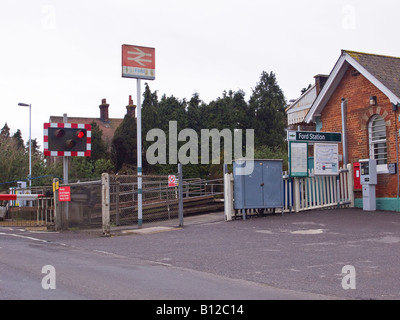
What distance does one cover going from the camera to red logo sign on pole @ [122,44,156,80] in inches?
651

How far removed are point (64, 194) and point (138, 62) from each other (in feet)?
15.9

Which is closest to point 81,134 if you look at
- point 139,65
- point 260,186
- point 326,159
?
point 139,65

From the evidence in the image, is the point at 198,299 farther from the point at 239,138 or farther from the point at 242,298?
the point at 239,138

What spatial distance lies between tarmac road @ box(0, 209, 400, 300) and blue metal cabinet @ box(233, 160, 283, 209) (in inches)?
51.1

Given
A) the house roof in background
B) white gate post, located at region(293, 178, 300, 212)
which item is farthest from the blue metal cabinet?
the house roof in background

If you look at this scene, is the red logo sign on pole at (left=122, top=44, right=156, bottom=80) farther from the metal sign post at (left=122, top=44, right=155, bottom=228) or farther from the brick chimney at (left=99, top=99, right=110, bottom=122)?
the brick chimney at (left=99, top=99, right=110, bottom=122)

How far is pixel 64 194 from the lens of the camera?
1625 cm

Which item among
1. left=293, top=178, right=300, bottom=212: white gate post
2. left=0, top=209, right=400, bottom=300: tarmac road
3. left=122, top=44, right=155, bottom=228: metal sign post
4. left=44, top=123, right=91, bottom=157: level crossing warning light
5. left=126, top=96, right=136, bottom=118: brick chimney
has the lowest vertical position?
left=0, top=209, right=400, bottom=300: tarmac road

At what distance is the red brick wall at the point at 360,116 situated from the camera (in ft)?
58.3

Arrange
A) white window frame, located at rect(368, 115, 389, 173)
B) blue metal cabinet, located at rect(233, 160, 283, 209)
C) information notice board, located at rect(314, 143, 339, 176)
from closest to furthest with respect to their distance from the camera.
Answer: blue metal cabinet, located at rect(233, 160, 283, 209), white window frame, located at rect(368, 115, 389, 173), information notice board, located at rect(314, 143, 339, 176)
